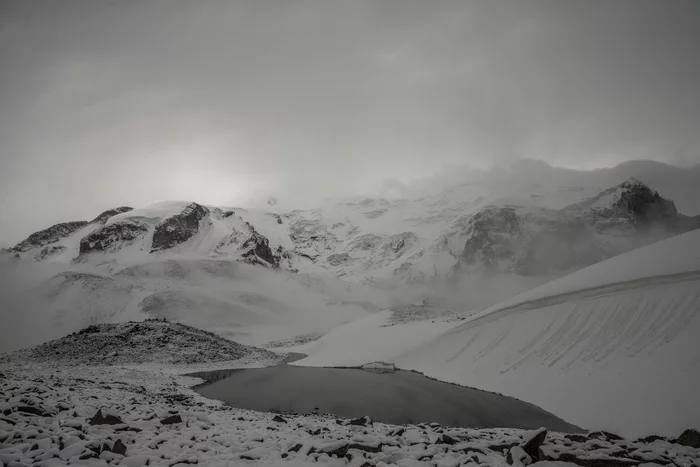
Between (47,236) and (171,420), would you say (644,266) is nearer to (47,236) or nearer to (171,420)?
(171,420)

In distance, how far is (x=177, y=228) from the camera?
15625cm

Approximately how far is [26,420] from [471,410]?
61.0 ft

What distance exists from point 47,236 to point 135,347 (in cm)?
18434

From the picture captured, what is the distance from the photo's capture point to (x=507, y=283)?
166m

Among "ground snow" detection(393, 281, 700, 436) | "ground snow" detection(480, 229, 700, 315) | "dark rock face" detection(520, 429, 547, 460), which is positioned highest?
"ground snow" detection(480, 229, 700, 315)

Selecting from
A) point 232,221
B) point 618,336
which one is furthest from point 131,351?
point 232,221

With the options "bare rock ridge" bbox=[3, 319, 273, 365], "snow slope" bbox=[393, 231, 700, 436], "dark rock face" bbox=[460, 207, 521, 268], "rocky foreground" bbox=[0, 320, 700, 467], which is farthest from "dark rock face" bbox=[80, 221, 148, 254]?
"rocky foreground" bbox=[0, 320, 700, 467]

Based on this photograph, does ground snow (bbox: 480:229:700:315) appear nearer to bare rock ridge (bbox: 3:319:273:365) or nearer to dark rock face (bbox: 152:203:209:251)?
bare rock ridge (bbox: 3:319:273:365)

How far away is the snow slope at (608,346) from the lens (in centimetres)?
1395

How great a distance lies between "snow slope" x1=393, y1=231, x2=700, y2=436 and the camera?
45.8 feet

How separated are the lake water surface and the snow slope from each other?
1.64 meters

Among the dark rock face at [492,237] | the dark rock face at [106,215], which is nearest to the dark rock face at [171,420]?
the dark rock face at [492,237]

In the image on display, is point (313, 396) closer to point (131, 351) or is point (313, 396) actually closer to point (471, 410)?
point (471, 410)

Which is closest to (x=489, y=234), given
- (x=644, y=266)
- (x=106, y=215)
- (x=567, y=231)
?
(x=567, y=231)
